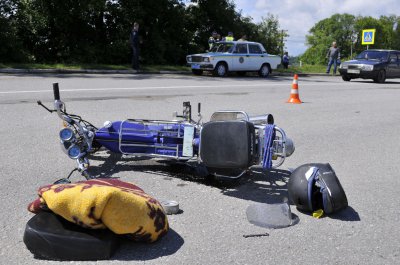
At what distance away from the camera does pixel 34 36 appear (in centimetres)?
2227

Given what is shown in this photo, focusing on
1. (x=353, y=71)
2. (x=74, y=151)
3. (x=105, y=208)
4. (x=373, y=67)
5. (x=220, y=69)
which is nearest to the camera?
(x=105, y=208)

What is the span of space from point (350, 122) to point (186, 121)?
5.04 m

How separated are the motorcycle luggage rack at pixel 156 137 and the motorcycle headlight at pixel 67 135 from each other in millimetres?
495

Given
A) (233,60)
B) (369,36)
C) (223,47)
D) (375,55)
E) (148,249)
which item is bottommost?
(148,249)

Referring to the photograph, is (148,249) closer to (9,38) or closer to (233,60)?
(233,60)

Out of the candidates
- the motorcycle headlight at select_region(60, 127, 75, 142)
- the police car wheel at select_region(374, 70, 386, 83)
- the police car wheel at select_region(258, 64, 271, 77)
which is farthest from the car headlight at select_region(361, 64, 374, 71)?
A: the motorcycle headlight at select_region(60, 127, 75, 142)

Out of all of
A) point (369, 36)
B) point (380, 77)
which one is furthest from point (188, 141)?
point (369, 36)

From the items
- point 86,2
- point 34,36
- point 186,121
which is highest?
point 86,2

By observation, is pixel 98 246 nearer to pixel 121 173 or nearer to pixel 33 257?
pixel 33 257

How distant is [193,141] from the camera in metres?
4.60

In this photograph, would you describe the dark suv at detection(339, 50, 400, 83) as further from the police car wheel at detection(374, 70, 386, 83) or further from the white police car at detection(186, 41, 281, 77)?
the white police car at detection(186, 41, 281, 77)

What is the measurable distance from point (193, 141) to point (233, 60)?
1626cm

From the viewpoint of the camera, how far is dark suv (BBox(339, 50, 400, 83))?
20.5 m

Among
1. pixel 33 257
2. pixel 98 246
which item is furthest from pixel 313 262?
pixel 33 257
